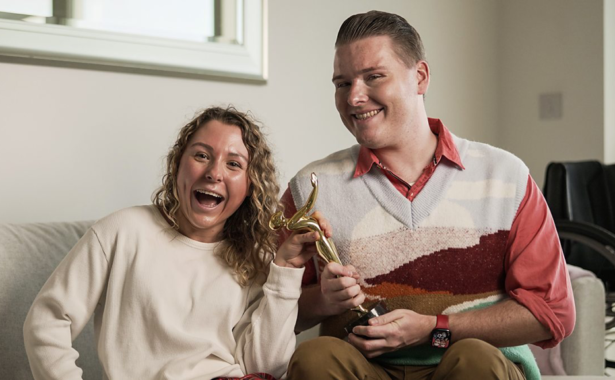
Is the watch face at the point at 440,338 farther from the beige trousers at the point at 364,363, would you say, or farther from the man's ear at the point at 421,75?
the man's ear at the point at 421,75

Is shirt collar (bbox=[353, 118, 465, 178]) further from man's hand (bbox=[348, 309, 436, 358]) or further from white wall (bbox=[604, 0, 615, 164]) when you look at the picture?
white wall (bbox=[604, 0, 615, 164])

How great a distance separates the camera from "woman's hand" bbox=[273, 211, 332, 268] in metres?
1.60

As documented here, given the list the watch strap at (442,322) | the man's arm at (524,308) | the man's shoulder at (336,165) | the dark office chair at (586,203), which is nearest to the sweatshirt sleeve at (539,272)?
the man's arm at (524,308)

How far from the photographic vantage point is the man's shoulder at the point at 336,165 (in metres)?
1.85

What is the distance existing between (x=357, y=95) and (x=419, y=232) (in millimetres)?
348

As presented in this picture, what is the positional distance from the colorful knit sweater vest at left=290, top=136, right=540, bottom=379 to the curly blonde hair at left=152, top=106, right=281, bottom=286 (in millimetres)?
177

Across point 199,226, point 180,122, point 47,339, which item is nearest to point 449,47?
point 180,122

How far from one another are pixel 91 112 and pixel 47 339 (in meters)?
0.80

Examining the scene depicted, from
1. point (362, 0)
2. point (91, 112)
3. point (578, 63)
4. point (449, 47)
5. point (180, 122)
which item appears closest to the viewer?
point (91, 112)

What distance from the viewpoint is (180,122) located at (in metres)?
2.31

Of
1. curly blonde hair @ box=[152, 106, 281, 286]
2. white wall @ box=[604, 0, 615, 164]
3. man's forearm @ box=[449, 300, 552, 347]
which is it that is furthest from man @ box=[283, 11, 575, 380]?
white wall @ box=[604, 0, 615, 164]

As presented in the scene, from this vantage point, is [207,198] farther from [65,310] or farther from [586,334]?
[586,334]

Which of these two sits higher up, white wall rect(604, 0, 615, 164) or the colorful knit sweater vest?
white wall rect(604, 0, 615, 164)

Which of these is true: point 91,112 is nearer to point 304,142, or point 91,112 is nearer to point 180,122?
point 180,122
